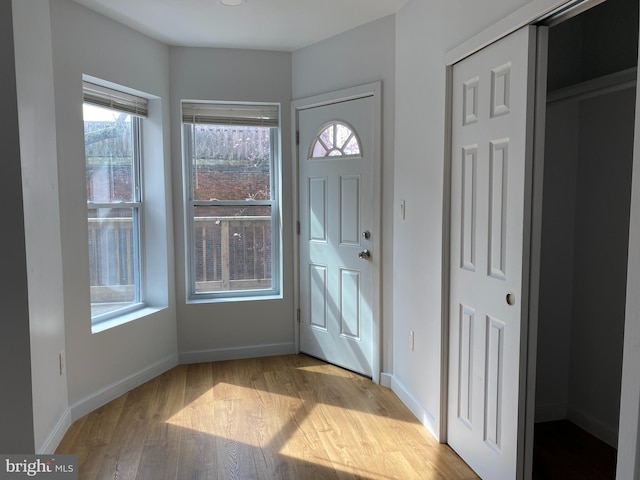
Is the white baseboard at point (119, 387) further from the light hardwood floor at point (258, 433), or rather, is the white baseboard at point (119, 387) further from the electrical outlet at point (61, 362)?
the electrical outlet at point (61, 362)

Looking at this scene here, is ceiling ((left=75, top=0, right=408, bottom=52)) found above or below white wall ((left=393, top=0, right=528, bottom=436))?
above

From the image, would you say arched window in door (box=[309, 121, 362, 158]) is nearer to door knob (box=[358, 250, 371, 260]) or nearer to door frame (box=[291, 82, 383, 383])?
door frame (box=[291, 82, 383, 383])

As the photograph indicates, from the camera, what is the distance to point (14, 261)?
2.10 meters

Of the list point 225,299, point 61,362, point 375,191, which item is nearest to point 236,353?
point 225,299

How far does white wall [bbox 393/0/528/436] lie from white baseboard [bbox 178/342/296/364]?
1116 mm

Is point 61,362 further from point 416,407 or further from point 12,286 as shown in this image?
point 416,407

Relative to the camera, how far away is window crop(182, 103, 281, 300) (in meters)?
3.82

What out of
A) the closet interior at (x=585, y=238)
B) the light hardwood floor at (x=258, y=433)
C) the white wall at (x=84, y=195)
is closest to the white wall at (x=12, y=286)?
the light hardwood floor at (x=258, y=433)

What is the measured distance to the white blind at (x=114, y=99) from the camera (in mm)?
3027

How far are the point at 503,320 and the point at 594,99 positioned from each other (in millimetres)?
1351

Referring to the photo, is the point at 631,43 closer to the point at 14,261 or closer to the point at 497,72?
the point at 497,72

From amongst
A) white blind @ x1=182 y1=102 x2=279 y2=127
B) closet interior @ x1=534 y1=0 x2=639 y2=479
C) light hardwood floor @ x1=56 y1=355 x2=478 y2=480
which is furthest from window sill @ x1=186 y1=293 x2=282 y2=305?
closet interior @ x1=534 y1=0 x2=639 y2=479

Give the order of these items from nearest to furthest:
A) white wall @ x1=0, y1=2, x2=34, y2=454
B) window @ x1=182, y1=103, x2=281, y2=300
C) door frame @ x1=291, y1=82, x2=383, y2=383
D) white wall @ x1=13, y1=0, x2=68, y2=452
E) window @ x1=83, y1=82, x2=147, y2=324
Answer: white wall @ x1=0, y1=2, x2=34, y2=454 < white wall @ x1=13, y1=0, x2=68, y2=452 < window @ x1=83, y1=82, x2=147, y2=324 < door frame @ x1=291, y1=82, x2=383, y2=383 < window @ x1=182, y1=103, x2=281, y2=300

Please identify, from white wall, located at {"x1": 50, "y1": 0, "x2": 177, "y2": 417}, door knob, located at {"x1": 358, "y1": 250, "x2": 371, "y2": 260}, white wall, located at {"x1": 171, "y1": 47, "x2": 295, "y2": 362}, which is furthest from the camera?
white wall, located at {"x1": 171, "y1": 47, "x2": 295, "y2": 362}
